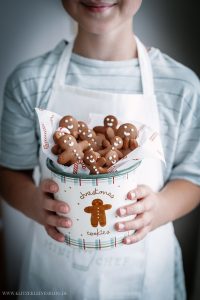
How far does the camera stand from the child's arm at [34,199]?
0.32m

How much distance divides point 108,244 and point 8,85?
0.21 metres

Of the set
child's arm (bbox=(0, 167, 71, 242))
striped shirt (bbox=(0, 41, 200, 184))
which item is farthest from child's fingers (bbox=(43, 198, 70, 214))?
striped shirt (bbox=(0, 41, 200, 184))

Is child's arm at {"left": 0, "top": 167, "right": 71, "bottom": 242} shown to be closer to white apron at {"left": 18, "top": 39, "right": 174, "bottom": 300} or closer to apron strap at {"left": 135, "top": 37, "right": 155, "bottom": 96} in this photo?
white apron at {"left": 18, "top": 39, "right": 174, "bottom": 300}

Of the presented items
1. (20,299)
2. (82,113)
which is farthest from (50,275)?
(82,113)

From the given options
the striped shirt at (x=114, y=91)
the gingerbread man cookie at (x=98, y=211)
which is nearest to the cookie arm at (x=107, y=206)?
the gingerbread man cookie at (x=98, y=211)

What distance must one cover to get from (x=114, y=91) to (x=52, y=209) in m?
0.14

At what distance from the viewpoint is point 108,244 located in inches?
12.4

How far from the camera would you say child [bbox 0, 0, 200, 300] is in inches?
14.9

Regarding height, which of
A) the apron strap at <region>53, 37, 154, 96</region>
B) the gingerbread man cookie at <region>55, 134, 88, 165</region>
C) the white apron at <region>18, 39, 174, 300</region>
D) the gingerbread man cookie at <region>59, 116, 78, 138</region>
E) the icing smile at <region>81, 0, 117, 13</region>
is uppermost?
the icing smile at <region>81, 0, 117, 13</region>

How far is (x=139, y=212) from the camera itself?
12.9 inches

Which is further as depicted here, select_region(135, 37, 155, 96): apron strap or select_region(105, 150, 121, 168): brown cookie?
select_region(135, 37, 155, 96): apron strap

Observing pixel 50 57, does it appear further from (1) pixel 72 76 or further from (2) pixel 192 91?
(2) pixel 192 91

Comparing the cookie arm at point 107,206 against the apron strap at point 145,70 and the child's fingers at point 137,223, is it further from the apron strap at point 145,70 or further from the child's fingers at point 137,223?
the apron strap at point 145,70

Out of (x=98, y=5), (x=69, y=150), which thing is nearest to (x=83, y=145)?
(x=69, y=150)
